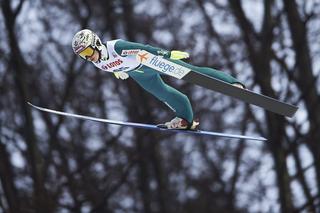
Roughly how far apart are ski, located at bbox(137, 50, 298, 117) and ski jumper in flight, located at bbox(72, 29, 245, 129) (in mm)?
61

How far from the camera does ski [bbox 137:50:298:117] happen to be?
319 inches

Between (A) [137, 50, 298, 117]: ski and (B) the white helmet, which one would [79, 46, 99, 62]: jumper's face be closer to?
(B) the white helmet

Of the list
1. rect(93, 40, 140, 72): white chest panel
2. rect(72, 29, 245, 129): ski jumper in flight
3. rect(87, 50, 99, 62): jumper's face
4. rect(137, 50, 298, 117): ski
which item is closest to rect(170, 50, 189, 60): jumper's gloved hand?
rect(72, 29, 245, 129): ski jumper in flight

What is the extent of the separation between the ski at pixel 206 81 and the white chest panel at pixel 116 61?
10cm

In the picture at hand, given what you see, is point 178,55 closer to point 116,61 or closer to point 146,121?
point 116,61

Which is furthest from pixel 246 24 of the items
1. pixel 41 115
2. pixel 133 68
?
pixel 133 68

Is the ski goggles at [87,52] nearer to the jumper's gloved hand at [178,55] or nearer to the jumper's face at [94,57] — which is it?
the jumper's face at [94,57]

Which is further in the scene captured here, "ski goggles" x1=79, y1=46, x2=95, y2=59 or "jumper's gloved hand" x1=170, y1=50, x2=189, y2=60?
"ski goggles" x1=79, y1=46, x2=95, y2=59

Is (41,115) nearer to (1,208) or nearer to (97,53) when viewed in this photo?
(1,208)

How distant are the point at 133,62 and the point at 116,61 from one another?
0.17m

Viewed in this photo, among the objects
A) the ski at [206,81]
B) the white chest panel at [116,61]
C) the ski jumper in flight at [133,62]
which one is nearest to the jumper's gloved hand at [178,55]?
the ski jumper in flight at [133,62]

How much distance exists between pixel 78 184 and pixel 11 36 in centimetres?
444

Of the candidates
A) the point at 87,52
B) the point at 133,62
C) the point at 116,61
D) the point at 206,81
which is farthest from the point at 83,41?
the point at 206,81

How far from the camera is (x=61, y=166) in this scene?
63.7 feet
